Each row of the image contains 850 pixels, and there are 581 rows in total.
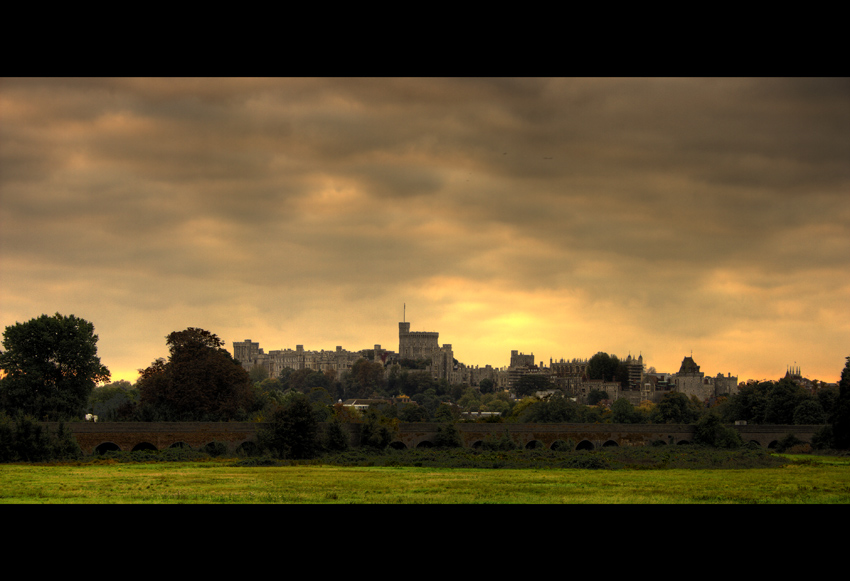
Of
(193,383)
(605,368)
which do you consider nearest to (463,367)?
(605,368)

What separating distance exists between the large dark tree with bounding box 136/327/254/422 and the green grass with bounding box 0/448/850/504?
1259 centimetres

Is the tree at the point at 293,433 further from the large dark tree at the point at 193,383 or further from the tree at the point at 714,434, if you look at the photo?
the tree at the point at 714,434

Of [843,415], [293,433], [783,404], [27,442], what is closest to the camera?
[27,442]

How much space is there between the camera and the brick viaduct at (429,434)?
31734 mm

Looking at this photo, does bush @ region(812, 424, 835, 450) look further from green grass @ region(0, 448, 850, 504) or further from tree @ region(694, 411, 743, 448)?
green grass @ region(0, 448, 850, 504)

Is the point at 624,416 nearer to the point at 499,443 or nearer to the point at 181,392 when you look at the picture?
the point at 499,443

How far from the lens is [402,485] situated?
18.1m

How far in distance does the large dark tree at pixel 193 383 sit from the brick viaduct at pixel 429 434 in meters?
4.62

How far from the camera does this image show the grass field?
15.1 m

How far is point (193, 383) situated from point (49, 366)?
6.65 m

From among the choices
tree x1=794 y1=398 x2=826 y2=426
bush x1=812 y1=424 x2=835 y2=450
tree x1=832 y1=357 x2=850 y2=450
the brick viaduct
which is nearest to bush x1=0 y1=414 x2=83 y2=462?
the brick viaduct

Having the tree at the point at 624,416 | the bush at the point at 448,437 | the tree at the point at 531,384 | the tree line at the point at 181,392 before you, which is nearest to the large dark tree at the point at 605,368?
the tree at the point at 531,384
